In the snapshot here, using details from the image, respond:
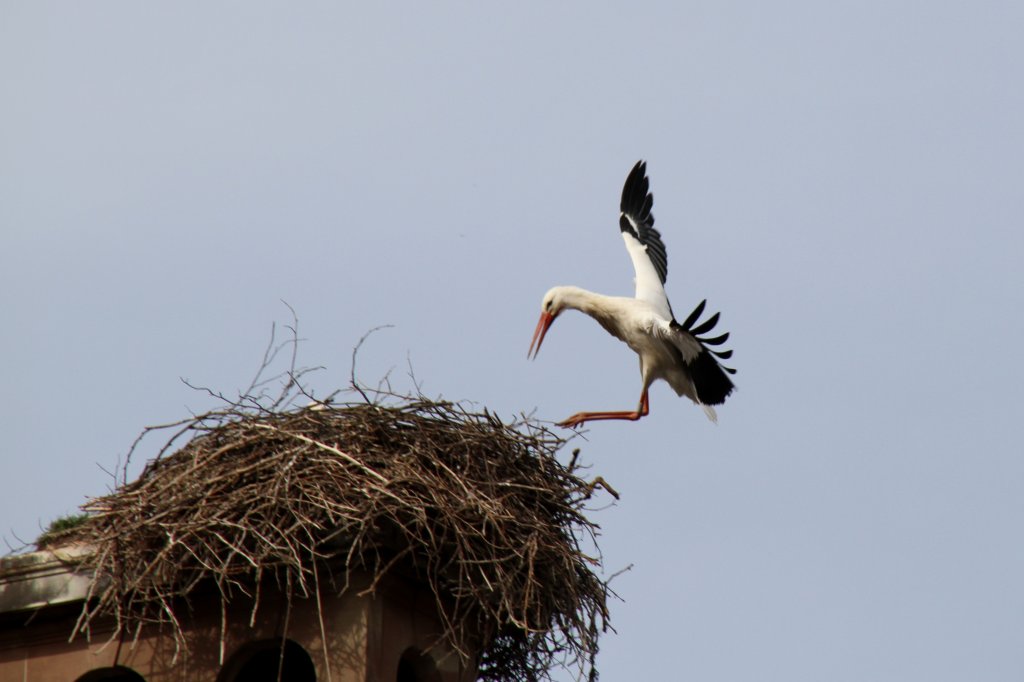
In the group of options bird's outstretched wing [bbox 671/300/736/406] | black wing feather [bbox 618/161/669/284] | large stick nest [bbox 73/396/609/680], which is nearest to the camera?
large stick nest [bbox 73/396/609/680]

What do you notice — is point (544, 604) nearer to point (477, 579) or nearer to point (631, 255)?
point (477, 579)

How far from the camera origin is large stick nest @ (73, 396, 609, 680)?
8617mm

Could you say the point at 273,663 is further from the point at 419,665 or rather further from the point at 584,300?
the point at 584,300

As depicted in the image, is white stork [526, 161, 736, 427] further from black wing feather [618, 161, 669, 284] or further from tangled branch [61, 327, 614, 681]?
tangled branch [61, 327, 614, 681]

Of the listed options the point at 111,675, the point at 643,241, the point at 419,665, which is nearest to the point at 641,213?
the point at 643,241

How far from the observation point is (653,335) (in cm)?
1193

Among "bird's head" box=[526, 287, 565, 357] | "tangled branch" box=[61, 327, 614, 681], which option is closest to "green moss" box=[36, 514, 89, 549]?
"tangled branch" box=[61, 327, 614, 681]

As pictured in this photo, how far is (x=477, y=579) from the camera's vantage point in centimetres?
893

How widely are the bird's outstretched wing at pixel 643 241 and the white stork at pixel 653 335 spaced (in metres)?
0.01

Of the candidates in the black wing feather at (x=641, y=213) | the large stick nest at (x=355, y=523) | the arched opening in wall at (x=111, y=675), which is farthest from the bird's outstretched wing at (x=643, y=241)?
the arched opening in wall at (x=111, y=675)

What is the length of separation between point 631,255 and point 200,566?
5.86m

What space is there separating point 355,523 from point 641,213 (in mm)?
6322

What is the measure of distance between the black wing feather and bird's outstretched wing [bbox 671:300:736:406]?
6.47ft

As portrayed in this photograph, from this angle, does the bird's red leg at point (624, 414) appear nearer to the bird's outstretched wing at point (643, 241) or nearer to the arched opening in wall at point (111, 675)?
the bird's outstretched wing at point (643, 241)
